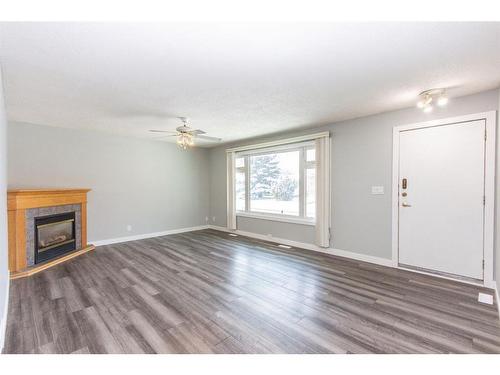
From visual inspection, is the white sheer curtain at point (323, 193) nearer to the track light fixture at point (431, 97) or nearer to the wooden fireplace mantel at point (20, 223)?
the track light fixture at point (431, 97)

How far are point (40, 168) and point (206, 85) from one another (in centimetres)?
391

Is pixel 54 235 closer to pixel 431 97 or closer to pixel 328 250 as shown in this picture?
pixel 328 250

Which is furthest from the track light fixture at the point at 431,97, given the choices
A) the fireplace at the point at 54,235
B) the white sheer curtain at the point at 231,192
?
the fireplace at the point at 54,235

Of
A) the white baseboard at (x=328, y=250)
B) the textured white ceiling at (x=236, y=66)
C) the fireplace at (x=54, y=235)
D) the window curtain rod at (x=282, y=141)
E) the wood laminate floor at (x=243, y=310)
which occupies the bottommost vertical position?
the wood laminate floor at (x=243, y=310)

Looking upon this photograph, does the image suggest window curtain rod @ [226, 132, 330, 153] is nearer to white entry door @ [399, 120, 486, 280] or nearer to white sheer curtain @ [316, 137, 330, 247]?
white sheer curtain @ [316, 137, 330, 247]

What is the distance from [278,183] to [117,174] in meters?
3.70

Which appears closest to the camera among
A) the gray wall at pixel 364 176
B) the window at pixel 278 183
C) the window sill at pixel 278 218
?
the gray wall at pixel 364 176

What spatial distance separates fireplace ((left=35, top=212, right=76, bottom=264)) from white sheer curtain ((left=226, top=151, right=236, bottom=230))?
334 cm

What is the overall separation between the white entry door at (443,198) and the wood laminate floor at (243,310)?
1.09ft

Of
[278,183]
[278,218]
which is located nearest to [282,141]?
[278,183]

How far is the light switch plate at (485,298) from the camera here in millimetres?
2461

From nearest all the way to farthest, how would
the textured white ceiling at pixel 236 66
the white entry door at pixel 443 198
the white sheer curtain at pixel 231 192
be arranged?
the textured white ceiling at pixel 236 66
the white entry door at pixel 443 198
the white sheer curtain at pixel 231 192

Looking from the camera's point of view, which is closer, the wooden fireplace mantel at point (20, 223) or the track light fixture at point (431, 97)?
the track light fixture at point (431, 97)

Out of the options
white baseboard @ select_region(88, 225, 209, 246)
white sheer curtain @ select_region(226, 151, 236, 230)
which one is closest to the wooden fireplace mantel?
white baseboard @ select_region(88, 225, 209, 246)
